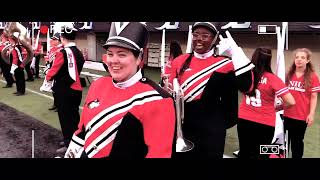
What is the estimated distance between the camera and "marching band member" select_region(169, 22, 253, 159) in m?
2.49

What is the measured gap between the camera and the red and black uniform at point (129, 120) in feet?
5.83

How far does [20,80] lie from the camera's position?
196 inches

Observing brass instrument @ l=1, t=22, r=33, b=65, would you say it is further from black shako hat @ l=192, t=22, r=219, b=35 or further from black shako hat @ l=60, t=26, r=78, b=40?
black shako hat @ l=192, t=22, r=219, b=35

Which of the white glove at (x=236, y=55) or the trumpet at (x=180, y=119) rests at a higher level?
the white glove at (x=236, y=55)

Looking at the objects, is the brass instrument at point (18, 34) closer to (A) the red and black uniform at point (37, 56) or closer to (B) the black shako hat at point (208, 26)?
(A) the red and black uniform at point (37, 56)

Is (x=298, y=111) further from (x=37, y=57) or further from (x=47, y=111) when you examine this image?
(x=47, y=111)

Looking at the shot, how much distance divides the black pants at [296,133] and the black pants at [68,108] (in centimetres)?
206

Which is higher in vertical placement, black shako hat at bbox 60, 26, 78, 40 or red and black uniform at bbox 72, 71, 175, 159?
black shako hat at bbox 60, 26, 78, 40

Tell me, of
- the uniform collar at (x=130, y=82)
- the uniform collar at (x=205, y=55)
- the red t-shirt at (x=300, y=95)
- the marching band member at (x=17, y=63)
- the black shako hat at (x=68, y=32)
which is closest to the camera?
the uniform collar at (x=130, y=82)

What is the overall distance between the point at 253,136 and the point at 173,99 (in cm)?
108

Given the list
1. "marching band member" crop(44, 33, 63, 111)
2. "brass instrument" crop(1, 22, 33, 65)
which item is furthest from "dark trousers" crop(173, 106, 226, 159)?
"brass instrument" crop(1, 22, 33, 65)

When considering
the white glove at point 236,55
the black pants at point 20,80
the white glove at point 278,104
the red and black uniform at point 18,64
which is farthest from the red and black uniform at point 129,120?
the black pants at point 20,80
